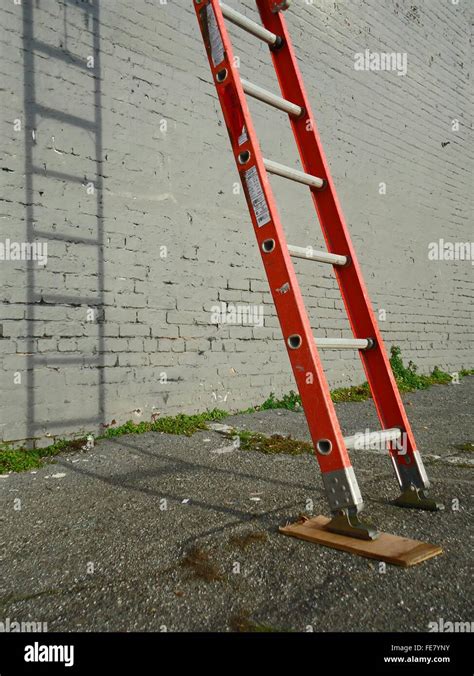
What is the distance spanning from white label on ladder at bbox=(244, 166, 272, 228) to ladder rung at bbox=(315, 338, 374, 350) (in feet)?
1.58

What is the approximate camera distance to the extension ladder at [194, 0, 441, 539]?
1.70 m

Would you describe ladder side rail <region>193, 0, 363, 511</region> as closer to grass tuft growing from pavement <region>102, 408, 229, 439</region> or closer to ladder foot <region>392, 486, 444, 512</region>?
ladder foot <region>392, 486, 444, 512</region>

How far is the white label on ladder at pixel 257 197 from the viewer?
1.87m

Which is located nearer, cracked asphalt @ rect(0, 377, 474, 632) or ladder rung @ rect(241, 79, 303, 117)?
cracked asphalt @ rect(0, 377, 474, 632)

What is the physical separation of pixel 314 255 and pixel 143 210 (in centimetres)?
241

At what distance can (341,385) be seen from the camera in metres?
5.84

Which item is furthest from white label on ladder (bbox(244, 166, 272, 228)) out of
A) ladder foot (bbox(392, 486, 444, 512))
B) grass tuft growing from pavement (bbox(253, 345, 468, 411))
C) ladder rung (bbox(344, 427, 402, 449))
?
grass tuft growing from pavement (bbox(253, 345, 468, 411))

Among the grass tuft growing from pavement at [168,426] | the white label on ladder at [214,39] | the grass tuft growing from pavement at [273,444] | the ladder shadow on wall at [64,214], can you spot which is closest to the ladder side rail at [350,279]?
the white label on ladder at [214,39]

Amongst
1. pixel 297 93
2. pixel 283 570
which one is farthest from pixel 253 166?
pixel 283 570

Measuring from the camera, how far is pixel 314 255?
195cm

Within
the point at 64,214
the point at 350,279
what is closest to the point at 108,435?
the point at 64,214

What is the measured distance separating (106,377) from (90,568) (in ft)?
7.22

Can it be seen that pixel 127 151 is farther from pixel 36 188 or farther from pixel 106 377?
pixel 106 377

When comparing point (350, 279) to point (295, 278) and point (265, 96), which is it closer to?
point (295, 278)
